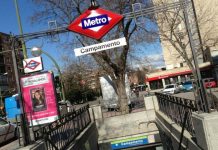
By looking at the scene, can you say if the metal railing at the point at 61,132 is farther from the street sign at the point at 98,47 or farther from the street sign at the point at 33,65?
the street sign at the point at 98,47

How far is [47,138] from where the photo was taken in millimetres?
9234

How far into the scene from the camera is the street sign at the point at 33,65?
42.1 feet

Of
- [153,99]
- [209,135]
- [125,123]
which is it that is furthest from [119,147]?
[209,135]

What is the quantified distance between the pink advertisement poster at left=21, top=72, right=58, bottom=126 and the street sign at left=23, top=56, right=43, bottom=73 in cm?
78

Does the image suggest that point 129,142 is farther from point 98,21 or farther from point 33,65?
point 98,21

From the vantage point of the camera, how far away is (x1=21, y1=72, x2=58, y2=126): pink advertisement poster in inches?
473

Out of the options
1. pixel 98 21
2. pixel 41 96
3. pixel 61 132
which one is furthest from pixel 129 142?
pixel 98 21

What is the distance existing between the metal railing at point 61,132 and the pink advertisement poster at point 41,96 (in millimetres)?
497

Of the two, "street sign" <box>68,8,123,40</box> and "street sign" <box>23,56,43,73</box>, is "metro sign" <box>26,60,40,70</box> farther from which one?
"street sign" <box>68,8,123,40</box>

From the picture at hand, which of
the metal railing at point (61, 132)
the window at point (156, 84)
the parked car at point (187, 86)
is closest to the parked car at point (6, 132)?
the metal railing at point (61, 132)

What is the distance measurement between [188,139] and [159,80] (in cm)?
5713

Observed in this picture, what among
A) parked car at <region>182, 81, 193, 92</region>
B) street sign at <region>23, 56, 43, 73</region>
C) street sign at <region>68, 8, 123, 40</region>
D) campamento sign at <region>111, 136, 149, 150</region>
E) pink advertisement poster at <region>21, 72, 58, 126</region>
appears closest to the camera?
street sign at <region>68, 8, 123, 40</region>

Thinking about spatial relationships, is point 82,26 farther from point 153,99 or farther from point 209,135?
point 153,99

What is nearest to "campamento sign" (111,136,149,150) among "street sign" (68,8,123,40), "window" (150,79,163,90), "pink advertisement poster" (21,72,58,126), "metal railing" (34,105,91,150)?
"metal railing" (34,105,91,150)
